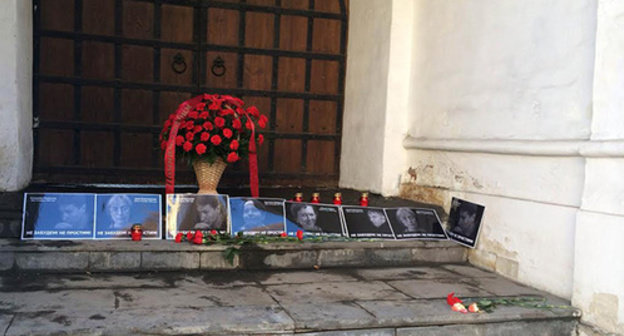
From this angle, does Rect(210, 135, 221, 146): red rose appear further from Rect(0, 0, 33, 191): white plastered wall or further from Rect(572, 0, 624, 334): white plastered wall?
Rect(572, 0, 624, 334): white plastered wall

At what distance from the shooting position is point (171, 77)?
6391mm

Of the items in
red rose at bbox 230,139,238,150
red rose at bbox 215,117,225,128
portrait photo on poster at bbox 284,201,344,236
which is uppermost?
red rose at bbox 215,117,225,128

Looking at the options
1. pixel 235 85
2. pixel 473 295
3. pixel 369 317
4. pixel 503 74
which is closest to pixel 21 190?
pixel 235 85

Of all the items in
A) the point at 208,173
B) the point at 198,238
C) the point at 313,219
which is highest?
the point at 208,173

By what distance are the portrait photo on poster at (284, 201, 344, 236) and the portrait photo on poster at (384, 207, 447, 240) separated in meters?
0.55

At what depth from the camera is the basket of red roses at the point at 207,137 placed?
4.58 meters

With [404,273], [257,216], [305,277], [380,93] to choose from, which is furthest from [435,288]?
[380,93]

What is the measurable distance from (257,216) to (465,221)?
1.93 metres

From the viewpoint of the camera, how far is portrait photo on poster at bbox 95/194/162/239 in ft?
13.9

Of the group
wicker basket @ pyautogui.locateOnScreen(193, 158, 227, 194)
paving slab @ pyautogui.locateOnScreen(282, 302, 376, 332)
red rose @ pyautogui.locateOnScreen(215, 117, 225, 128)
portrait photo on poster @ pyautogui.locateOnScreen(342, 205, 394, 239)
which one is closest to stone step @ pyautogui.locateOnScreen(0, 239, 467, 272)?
portrait photo on poster @ pyautogui.locateOnScreen(342, 205, 394, 239)

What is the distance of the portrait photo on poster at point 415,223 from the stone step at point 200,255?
0.49ft

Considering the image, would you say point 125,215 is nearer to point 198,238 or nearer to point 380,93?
point 198,238

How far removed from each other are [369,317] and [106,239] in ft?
7.26

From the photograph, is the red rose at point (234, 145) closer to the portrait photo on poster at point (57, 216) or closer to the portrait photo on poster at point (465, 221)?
the portrait photo on poster at point (57, 216)
